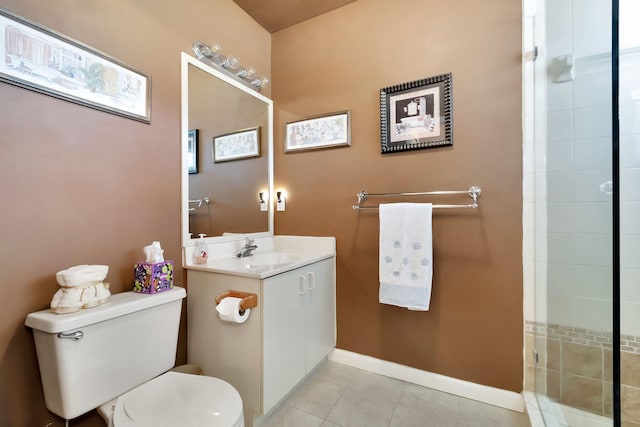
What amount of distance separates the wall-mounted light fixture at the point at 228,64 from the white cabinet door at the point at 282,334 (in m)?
1.43

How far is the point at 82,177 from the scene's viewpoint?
1.11 m

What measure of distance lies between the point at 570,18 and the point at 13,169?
2.42 m

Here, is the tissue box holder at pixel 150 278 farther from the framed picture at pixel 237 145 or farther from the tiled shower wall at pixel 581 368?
the tiled shower wall at pixel 581 368

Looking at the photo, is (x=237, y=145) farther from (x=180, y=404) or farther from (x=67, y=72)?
(x=180, y=404)

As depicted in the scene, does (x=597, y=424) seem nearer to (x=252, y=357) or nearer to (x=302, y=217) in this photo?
(x=252, y=357)

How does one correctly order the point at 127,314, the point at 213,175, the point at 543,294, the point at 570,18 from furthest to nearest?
1. the point at 213,175
2. the point at 543,294
3. the point at 570,18
4. the point at 127,314

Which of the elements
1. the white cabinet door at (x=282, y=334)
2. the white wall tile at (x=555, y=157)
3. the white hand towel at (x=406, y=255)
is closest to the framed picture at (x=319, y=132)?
the white hand towel at (x=406, y=255)

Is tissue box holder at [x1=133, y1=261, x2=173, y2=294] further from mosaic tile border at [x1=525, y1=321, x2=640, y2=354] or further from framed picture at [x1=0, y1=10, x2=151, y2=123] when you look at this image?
mosaic tile border at [x1=525, y1=321, x2=640, y2=354]

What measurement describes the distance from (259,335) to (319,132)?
1438mm

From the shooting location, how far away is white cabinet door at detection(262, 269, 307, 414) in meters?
1.27

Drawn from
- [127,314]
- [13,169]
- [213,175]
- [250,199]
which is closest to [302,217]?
[250,199]

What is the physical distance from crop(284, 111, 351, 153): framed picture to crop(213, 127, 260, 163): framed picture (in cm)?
25

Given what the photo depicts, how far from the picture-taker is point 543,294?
1398 mm

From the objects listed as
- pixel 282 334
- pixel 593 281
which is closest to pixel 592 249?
pixel 593 281
